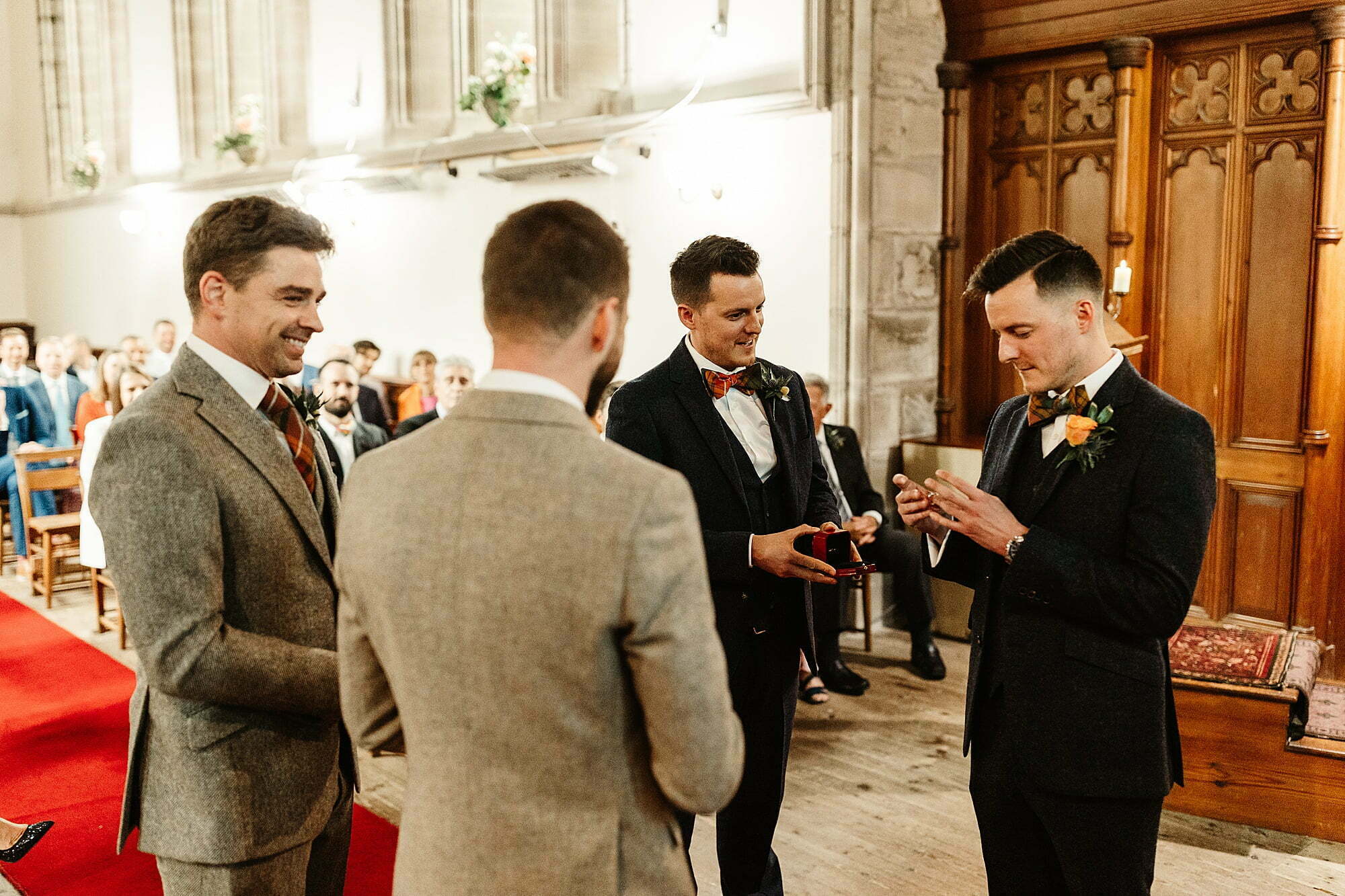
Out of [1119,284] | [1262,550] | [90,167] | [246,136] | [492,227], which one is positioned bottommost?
[1262,550]

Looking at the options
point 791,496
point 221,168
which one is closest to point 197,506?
point 791,496

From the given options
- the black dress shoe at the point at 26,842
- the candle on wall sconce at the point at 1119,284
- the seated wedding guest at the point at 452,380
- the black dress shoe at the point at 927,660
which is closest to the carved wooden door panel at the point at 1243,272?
the candle on wall sconce at the point at 1119,284

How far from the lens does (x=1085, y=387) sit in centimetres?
209

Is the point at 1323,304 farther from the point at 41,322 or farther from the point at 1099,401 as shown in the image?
the point at 41,322

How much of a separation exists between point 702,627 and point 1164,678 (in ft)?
4.19

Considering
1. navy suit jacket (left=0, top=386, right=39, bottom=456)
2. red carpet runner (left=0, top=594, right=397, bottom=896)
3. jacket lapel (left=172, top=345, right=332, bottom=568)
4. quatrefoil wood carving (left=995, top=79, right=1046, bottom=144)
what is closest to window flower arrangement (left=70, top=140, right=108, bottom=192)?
navy suit jacket (left=0, top=386, right=39, bottom=456)

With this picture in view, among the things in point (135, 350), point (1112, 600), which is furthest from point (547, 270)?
point (135, 350)

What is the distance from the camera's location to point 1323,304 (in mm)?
4543

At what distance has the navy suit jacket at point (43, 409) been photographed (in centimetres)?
808

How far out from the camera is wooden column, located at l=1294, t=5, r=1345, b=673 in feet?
14.8

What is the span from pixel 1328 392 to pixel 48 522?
6838 millimetres

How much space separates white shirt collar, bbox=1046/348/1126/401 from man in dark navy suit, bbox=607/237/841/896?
0.73 m

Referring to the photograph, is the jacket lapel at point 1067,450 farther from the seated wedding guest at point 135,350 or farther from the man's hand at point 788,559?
the seated wedding guest at point 135,350

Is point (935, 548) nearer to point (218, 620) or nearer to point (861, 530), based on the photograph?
point (861, 530)
